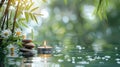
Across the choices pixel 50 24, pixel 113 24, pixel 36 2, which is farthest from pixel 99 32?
pixel 36 2

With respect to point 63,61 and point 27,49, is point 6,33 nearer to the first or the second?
point 27,49

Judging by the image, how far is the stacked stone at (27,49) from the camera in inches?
102

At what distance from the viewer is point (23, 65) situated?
2.14 metres

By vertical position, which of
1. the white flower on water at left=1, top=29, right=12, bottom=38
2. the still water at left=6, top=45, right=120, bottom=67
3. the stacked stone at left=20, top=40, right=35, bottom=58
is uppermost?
the white flower on water at left=1, top=29, right=12, bottom=38

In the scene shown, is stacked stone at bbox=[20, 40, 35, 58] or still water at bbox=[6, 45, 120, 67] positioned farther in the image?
stacked stone at bbox=[20, 40, 35, 58]

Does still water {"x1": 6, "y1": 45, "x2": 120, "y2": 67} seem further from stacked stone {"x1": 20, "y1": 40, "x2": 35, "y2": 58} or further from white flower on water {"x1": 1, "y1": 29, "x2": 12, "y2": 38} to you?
white flower on water {"x1": 1, "y1": 29, "x2": 12, "y2": 38}

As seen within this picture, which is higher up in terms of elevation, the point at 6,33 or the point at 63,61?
the point at 6,33

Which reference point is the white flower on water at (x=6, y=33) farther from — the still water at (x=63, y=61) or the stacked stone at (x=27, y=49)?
the still water at (x=63, y=61)

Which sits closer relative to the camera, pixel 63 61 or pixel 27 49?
pixel 63 61

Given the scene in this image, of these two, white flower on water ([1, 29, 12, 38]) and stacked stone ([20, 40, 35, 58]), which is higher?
white flower on water ([1, 29, 12, 38])

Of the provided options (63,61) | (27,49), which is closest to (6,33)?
(27,49)

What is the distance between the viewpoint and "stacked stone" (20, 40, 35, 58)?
2.60 metres

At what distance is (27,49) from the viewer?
8.64 ft

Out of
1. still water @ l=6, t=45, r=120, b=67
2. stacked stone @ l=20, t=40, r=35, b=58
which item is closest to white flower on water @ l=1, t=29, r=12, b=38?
stacked stone @ l=20, t=40, r=35, b=58
